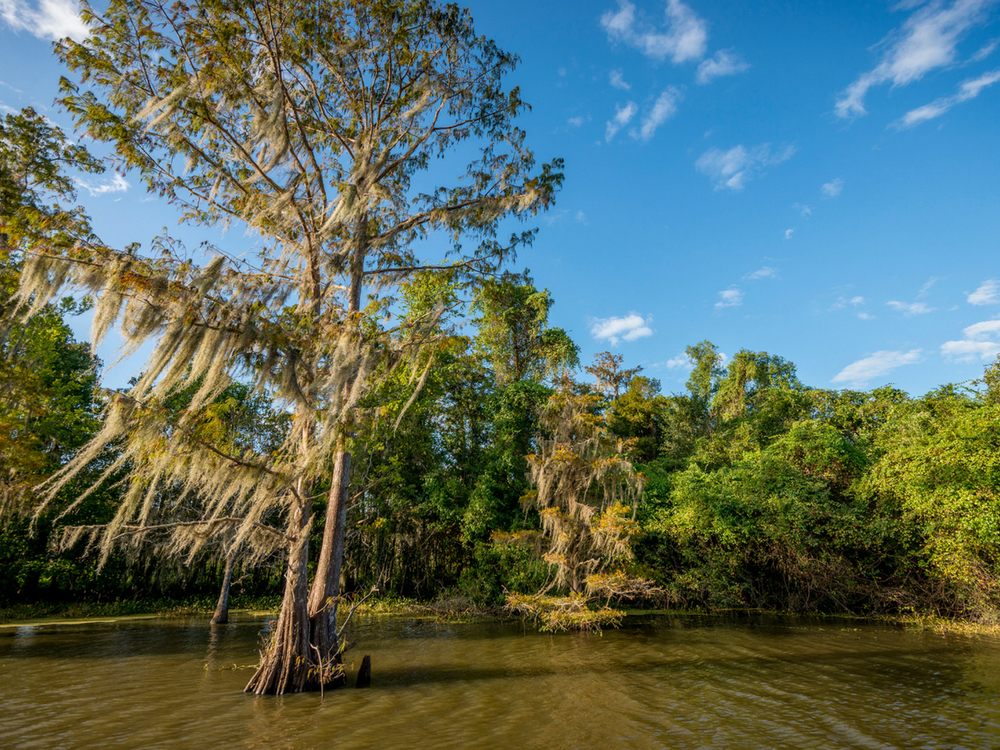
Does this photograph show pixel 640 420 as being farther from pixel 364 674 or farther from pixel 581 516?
pixel 364 674

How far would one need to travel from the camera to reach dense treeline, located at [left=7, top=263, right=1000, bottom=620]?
37.1ft

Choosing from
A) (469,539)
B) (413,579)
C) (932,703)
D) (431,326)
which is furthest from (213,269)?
(413,579)

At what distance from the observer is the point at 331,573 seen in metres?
6.90

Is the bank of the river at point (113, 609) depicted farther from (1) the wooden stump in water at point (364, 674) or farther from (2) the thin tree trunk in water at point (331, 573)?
(2) the thin tree trunk in water at point (331, 573)

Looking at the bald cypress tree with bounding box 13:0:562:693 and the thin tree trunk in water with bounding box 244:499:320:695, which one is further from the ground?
the bald cypress tree with bounding box 13:0:562:693

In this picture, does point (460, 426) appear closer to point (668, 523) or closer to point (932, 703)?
point (668, 523)

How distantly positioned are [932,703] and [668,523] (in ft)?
29.6

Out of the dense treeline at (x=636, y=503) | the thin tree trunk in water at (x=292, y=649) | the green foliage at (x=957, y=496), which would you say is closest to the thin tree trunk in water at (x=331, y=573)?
the thin tree trunk in water at (x=292, y=649)

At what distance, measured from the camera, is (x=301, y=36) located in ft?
23.4

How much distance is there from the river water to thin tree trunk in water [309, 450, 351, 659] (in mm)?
699


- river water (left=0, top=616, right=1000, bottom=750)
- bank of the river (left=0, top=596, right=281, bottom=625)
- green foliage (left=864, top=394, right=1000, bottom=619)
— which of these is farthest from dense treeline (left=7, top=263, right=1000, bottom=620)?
river water (left=0, top=616, right=1000, bottom=750)

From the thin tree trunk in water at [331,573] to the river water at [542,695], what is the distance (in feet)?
2.29

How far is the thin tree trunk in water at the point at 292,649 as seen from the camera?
646 centimetres

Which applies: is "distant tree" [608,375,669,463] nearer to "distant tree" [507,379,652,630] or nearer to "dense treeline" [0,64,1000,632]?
"dense treeline" [0,64,1000,632]
